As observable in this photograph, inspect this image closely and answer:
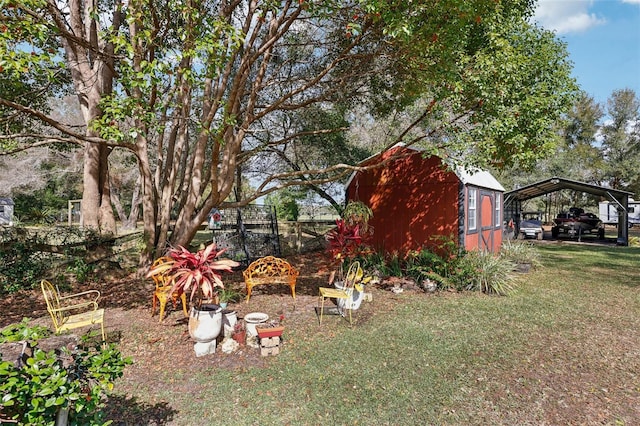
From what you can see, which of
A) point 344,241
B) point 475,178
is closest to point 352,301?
point 344,241

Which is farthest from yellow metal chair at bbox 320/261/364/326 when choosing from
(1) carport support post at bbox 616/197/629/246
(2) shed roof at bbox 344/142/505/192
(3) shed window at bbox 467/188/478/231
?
(1) carport support post at bbox 616/197/629/246

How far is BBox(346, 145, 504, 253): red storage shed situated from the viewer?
8.85 metres

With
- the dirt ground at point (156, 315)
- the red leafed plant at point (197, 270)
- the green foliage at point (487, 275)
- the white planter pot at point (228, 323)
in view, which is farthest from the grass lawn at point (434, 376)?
the green foliage at point (487, 275)

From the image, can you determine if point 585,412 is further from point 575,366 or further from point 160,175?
point 160,175

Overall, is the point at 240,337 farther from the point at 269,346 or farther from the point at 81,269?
the point at 81,269

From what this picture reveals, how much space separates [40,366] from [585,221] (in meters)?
24.0

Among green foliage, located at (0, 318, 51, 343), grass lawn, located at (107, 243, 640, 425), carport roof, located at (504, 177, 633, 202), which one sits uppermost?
carport roof, located at (504, 177, 633, 202)

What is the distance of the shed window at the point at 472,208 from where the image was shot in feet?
30.4

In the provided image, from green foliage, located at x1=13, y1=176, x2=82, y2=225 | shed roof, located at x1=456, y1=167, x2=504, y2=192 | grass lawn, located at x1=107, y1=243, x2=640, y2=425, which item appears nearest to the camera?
grass lawn, located at x1=107, y1=243, x2=640, y2=425

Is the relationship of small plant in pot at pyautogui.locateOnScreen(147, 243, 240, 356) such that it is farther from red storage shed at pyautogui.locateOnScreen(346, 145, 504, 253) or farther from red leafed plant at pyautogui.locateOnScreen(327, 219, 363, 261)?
red storage shed at pyautogui.locateOnScreen(346, 145, 504, 253)

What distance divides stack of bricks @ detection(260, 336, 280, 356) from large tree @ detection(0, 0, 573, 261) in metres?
3.16

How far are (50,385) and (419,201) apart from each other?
29.0 feet

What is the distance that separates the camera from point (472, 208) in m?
9.56

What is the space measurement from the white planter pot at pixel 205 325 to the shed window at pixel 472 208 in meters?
7.34
